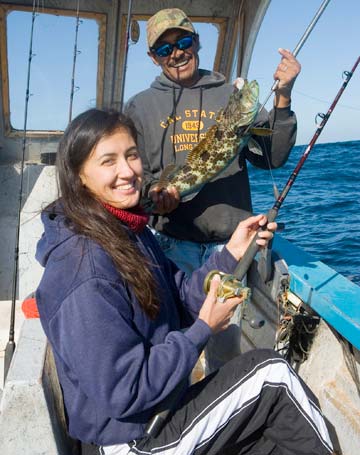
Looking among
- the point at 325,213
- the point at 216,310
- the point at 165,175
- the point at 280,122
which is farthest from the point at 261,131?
the point at 325,213

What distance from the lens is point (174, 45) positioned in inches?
125

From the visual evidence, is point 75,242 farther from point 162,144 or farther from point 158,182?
point 162,144

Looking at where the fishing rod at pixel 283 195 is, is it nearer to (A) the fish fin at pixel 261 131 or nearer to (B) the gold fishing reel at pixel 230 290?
(B) the gold fishing reel at pixel 230 290

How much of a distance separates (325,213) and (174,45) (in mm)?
9573

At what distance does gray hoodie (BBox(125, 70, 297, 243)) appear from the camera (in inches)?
130

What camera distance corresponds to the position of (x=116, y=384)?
1.69 m

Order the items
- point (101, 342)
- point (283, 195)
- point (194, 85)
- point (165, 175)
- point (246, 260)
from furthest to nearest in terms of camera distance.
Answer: point (194, 85), point (165, 175), point (283, 195), point (246, 260), point (101, 342)

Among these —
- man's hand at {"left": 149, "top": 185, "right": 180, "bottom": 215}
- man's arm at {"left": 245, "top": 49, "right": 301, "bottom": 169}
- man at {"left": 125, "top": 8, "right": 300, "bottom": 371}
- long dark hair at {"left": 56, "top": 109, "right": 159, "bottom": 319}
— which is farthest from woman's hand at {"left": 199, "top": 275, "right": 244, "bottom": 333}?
man's arm at {"left": 245, "top": 49, "right": 301, "bottom": 169}

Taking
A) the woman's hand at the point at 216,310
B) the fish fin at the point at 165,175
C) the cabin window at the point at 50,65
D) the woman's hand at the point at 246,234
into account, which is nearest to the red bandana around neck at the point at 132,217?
the woman's hand at the point at 216,310

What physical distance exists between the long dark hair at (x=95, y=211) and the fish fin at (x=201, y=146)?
128 cm

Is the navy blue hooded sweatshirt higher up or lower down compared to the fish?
lower down

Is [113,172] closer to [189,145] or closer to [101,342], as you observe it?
[101,342]

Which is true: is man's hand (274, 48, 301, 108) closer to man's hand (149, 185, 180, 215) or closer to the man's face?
the man's face

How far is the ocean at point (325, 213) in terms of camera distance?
8344mm
